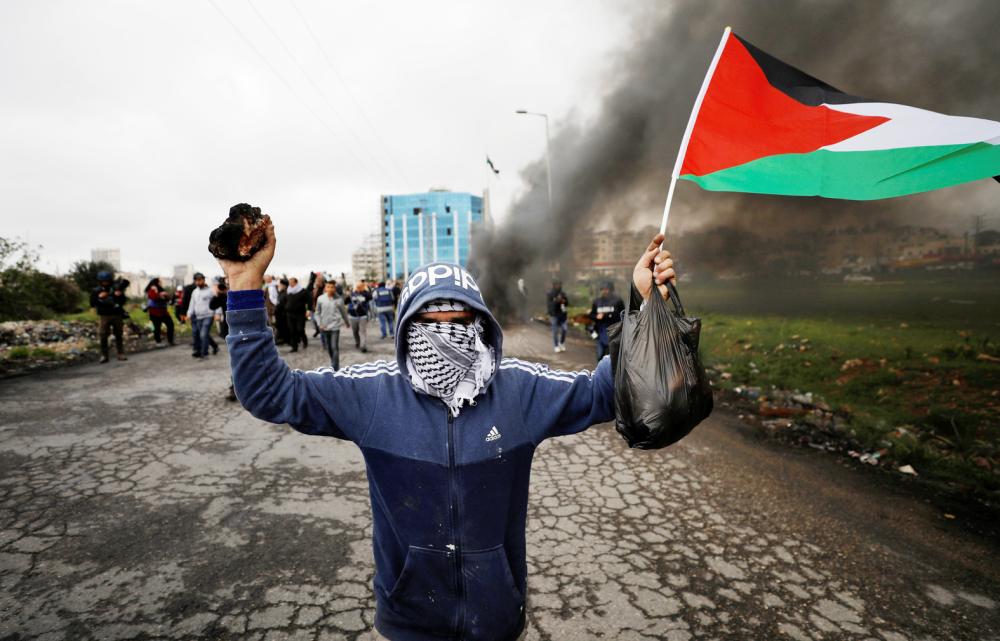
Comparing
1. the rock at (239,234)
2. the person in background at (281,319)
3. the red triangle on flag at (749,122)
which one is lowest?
the person in background at (281,319)

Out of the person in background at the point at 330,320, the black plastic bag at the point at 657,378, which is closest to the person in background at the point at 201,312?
the person in background at the point at 330,320

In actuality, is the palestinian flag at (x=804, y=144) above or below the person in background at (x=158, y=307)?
above

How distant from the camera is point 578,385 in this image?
159 cm

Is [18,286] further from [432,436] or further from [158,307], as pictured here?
[432,436]

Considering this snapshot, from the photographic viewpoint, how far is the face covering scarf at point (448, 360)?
1.46m

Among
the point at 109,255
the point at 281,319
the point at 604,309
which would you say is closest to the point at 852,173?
the point at 604,309

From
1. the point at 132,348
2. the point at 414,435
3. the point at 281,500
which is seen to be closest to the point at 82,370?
the point at 132,348

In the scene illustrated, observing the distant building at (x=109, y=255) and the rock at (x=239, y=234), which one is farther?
the distant building at (x=109, y=255)


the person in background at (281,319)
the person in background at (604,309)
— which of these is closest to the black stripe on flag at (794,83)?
the person in background at (604,309)

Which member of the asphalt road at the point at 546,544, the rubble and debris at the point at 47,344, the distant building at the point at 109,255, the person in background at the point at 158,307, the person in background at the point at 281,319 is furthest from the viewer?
the distant building at the point at 109,255

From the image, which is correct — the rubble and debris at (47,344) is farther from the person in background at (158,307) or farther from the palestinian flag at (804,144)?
the palestinian flag at (804,144)

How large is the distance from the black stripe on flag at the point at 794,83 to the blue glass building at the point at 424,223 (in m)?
93.6

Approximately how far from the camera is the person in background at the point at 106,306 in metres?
8.62

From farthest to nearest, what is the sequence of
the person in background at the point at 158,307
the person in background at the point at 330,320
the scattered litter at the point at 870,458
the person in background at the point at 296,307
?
the person in background at the point at 158,307, the person in background at the point at 296,307, the person in background at the point at 330,320, the scattered litter at the point at 870,458
